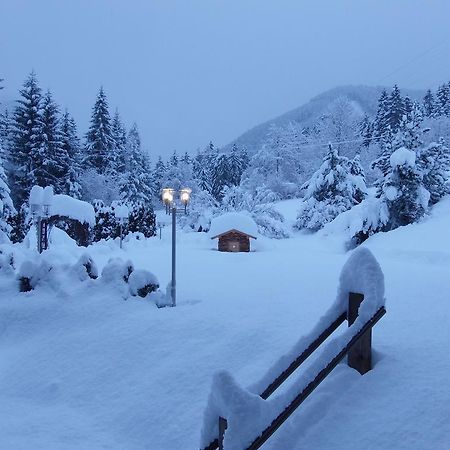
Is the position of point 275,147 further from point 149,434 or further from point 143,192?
point 149,434

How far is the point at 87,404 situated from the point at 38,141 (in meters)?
37.6

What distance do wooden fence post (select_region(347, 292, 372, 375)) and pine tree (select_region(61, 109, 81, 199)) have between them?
125 ft

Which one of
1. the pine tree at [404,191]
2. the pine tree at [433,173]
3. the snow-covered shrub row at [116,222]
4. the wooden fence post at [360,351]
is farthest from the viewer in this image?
the snow-covered shrub row at [116,222]

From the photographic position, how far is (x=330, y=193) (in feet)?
105

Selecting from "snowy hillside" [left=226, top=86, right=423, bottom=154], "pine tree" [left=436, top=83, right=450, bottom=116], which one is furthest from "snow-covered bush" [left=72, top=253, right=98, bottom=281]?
"snowy hillside" [left=226, top=86, right=423, bottom=154]

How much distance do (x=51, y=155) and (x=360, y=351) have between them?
39.4 metres

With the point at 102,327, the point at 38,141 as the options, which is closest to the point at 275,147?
the point at 38,141

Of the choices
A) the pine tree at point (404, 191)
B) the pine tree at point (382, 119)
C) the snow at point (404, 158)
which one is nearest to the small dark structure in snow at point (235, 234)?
the pine tree at point (404, 191)

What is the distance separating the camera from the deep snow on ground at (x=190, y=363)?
151 inches

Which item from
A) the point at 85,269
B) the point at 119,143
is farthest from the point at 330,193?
the point at 119,143

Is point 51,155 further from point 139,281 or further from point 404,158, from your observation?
point 139,281

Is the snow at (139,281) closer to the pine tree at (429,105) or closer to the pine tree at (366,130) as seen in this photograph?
the pine tree at (366,130)

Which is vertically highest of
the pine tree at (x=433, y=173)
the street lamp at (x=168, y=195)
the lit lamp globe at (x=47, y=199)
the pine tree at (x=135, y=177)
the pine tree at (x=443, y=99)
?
the pine tree at (x=443, y=99)

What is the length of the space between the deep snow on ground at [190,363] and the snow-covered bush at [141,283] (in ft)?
0.81
